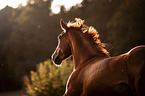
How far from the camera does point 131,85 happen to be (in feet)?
8.09

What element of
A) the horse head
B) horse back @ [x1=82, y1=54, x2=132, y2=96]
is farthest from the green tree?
horse back @ [x1=82, y1=54, x2=132, y2=96]

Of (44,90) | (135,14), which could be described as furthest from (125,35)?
(44,90)

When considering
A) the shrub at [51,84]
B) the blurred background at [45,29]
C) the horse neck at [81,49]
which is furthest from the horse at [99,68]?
the blurred background at [45,29]

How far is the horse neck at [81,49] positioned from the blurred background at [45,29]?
12.7m

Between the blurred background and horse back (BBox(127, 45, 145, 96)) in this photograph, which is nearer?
horse back (BBox(127, 45, 145, 96))

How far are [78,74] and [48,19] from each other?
33663mm

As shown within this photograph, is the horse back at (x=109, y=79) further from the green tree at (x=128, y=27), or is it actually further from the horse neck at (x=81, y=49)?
the green tree at (x=128, y=27)

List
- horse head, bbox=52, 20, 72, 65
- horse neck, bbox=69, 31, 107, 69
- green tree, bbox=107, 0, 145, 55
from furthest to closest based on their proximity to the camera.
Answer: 1. green tree, bbox=107, 0, 145, 55
2. horse head, bbox=52, 20, 72, 65
3. horse neck, bbox=69, 31, 107, 69

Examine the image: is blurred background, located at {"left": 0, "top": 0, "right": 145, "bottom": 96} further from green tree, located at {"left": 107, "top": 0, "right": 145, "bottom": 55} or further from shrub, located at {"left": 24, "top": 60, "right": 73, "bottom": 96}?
shrub, located at {"left": 24, "top": 60, "right": 73, "bottom": 96}

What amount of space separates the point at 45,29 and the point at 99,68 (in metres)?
32.7

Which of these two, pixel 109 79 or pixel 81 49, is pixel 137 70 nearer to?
pixel 109 79

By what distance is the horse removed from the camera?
2.46 meters

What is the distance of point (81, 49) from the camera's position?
4234 mm

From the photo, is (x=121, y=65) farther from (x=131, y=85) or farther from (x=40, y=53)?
(x=40, y=53)
